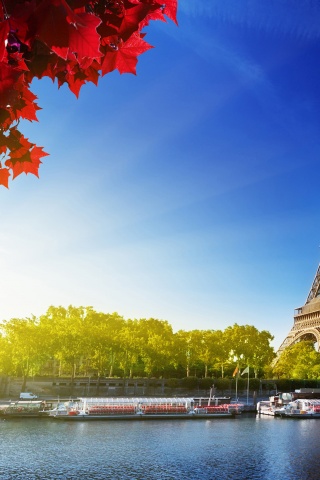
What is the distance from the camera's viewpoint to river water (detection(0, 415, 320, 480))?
2658cm

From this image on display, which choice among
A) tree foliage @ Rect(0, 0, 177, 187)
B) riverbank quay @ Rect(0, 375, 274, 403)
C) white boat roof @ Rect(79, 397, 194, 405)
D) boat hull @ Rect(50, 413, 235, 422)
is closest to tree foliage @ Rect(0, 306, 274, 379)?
riverbank quay @ Rect(0, 375, 274, 403)

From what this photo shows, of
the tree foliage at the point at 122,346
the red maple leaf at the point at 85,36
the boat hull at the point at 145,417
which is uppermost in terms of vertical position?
the tree foliage at the point at 122,346

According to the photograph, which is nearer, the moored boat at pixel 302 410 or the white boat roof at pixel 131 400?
the white boat roof at pixel 131 400

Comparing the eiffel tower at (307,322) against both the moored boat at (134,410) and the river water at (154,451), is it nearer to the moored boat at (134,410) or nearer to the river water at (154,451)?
the moored boat at (134,410)

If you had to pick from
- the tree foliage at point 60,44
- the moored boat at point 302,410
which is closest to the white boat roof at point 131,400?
the moored boat at point 302,410

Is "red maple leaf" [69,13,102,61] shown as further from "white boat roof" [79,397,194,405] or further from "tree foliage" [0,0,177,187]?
"white boat roof" [79,397,194,405]

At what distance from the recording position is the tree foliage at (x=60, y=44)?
1864mm

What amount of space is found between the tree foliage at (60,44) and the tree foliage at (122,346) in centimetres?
6899

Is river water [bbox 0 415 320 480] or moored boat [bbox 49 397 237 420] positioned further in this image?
moored boat [bbox 49 397 237 420]

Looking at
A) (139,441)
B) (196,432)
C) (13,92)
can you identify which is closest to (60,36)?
(13,92)

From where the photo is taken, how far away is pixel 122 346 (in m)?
76.9

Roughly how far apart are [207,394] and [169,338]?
1220cm

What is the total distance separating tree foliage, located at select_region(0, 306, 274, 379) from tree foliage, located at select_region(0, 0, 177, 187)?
69.0 meters

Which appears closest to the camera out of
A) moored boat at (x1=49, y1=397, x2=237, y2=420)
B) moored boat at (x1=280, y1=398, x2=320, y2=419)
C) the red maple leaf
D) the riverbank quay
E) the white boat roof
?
the red maple leaf
